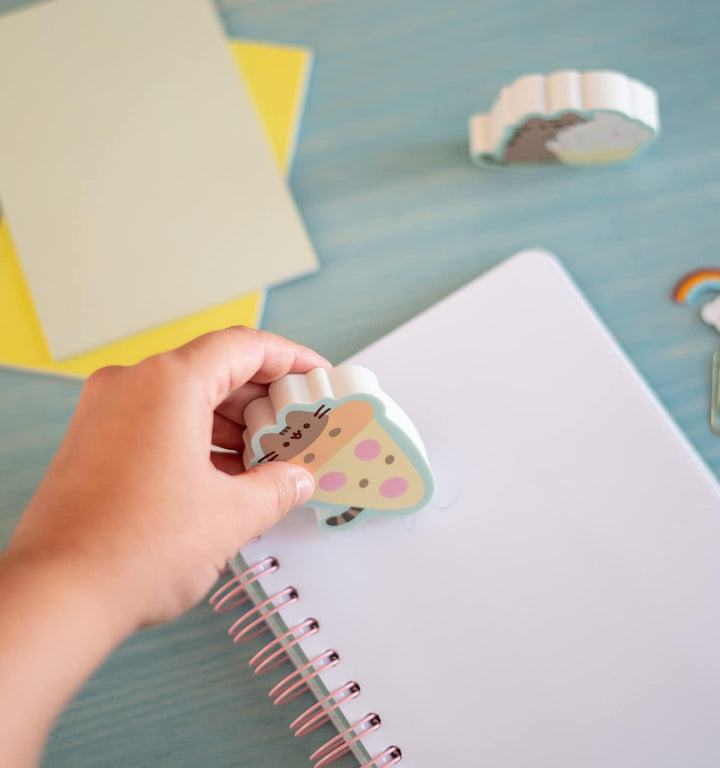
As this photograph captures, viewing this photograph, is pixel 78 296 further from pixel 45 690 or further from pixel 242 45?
pixel 45 690

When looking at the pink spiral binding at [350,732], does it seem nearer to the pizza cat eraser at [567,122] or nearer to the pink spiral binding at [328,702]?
the pink spiral binding at [328,702]

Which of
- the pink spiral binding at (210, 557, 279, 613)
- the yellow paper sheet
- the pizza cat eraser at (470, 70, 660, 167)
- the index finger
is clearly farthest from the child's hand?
the pizza cat eraser at (470, 70, 660, 167)

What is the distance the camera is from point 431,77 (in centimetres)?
79

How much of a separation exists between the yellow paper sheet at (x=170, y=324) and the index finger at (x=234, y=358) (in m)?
0.21

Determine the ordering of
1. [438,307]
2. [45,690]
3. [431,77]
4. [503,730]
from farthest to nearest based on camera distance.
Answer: [431,77]
[438,307]
[503,730]
[45,690]

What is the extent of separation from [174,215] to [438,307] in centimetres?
28

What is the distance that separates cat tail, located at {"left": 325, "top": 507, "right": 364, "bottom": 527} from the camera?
22.9 inches

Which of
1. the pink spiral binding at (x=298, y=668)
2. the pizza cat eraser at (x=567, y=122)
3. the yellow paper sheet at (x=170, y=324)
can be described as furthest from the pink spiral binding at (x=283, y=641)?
the pizza cat eraser at (x=567, y=122)

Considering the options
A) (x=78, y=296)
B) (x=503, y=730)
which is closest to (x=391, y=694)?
(x=503, y=730)

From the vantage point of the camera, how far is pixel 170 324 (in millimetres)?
714

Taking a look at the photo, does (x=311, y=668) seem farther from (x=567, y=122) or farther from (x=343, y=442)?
(x=567, y=122)

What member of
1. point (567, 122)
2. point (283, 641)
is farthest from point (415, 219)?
point (283, 641)

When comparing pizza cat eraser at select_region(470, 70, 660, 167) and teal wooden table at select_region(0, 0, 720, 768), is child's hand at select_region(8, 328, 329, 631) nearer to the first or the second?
teal wooden table at select_region(0, 0, 720, 768)

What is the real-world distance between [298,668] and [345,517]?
0.12m
